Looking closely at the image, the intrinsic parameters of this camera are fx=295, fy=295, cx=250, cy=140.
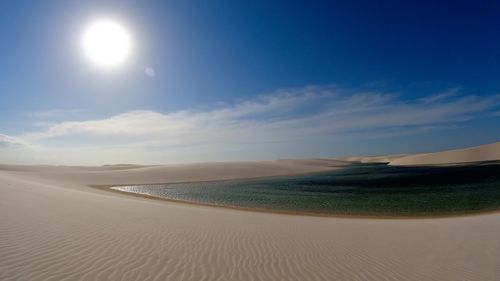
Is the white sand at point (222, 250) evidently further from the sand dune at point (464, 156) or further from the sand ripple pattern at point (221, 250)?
the sand dune at point (464, 156)

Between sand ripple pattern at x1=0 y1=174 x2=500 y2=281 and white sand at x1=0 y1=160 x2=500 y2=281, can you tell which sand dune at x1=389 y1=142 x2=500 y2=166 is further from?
sand ripple pattern at x1=0 y1=174 x2=500 y2=281

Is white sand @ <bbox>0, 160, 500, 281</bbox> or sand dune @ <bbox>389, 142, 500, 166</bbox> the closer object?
white sand @ <bbox>0, 160, 500, 281</bbox>

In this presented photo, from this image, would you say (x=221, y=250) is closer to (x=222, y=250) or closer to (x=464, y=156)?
(x=222, y=250)

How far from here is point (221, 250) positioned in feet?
27.3

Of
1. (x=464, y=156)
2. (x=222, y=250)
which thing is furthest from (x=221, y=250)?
(x=464, y=156)

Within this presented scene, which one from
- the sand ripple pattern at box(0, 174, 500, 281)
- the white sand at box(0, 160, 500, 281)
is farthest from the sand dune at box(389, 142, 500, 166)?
the sand ripple pattern at box(0, 174, 500, 281)

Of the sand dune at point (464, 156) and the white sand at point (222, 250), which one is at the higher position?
the sand dune at point (464, 156)

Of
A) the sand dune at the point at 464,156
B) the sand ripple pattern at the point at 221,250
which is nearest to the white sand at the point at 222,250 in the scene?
the sand ripple pattern at the point at 221,250

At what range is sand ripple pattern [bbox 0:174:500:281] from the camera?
20.9 ft

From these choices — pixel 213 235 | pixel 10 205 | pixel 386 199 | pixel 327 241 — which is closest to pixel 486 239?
pixel 327 241

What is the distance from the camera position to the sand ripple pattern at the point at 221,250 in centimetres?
636

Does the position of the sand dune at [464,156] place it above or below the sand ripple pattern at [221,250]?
above

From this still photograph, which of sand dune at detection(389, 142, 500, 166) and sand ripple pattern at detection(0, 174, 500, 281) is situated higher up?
sand dune at detection(389, 142, 500, 166)

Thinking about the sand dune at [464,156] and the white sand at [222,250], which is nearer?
the white sand at [222,250]
